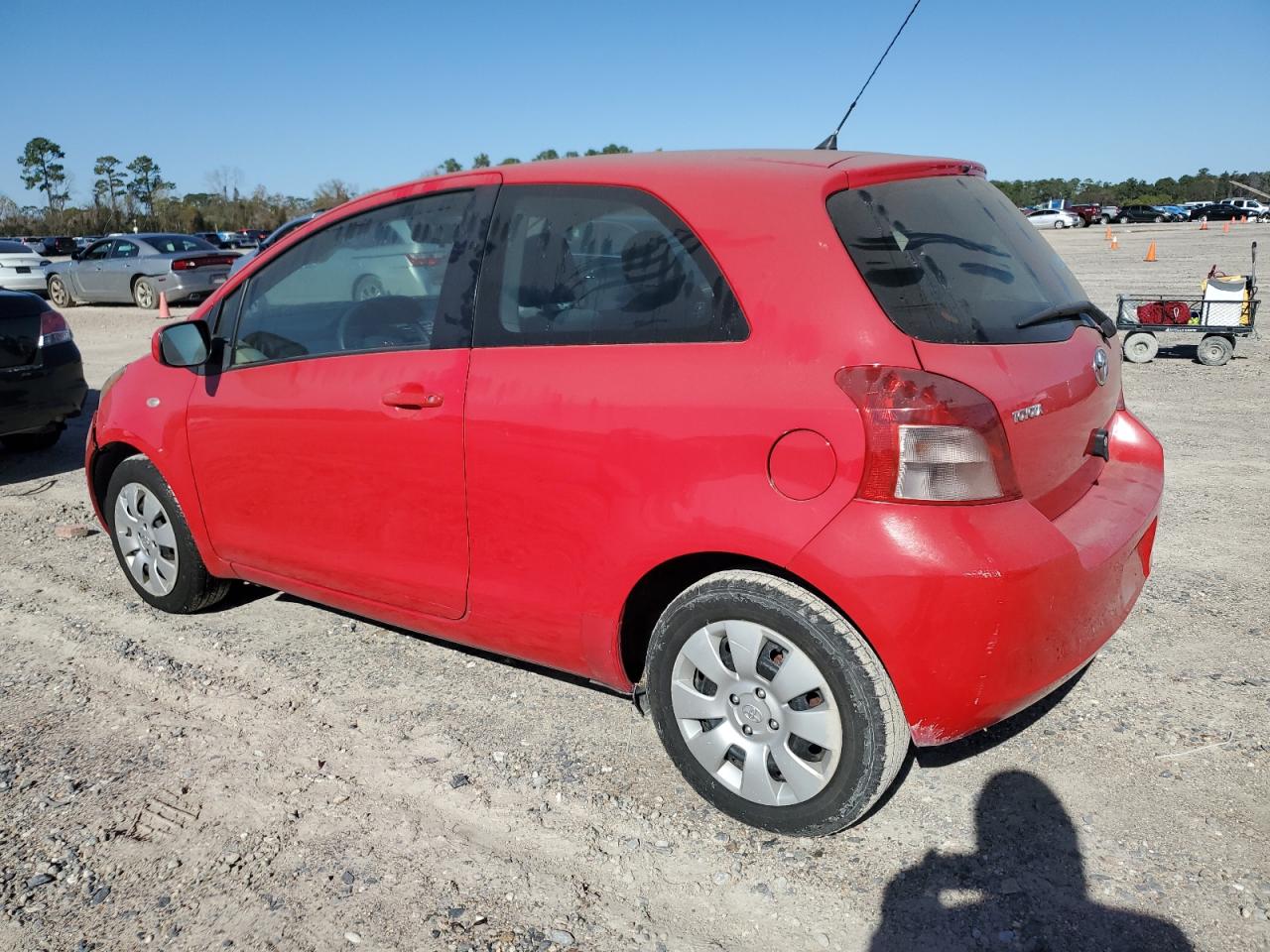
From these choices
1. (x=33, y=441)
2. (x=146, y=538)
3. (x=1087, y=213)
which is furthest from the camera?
(x=1087, y=213)

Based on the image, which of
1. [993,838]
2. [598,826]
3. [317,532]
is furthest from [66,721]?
[993,838]

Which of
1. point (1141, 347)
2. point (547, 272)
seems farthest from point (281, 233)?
point (547, 272)

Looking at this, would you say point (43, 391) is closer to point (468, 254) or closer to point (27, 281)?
point (468, 254)

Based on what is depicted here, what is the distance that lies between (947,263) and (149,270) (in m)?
20.0

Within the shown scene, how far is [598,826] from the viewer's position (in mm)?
2895

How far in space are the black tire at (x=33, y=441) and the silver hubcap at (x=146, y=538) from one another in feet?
13.6

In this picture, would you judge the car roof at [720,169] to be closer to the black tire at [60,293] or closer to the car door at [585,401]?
the car door at [585,401]

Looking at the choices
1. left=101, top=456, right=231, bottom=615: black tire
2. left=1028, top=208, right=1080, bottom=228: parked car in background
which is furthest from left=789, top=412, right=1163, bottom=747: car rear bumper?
left=1028, top=208, right=1080, bottom=228: parked car in background

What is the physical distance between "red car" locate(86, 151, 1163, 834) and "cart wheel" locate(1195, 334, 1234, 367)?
8128mm

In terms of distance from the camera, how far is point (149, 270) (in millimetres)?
19516

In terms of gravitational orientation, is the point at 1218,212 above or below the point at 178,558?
above

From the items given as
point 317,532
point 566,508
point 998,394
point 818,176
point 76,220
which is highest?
point 76,220

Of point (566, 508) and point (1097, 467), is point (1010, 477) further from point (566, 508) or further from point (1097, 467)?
point (566, 508)

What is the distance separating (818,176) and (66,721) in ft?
10.4
